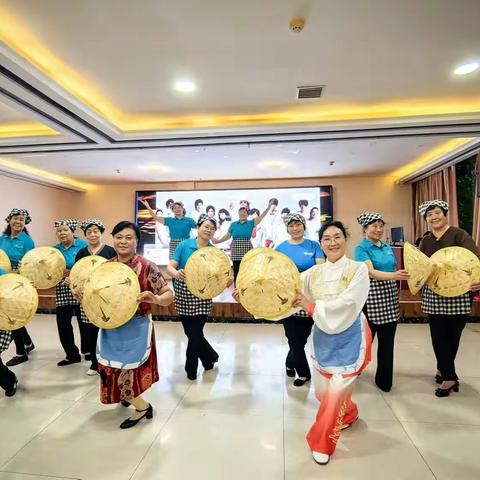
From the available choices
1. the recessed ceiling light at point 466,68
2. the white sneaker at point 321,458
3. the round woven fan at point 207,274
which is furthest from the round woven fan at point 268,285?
the recessed ceiling light at point 466,68

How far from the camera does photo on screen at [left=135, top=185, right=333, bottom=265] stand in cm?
888

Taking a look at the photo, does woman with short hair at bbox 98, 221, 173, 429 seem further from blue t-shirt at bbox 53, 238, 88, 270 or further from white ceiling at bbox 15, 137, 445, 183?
white ceiling at bbox 15, 137, 445, 183

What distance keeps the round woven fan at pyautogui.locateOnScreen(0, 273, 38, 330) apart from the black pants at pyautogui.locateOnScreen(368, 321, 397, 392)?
2.59 m

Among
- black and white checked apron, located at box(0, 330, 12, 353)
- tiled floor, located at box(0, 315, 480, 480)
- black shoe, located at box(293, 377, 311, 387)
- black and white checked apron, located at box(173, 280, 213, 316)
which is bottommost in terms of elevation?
tiled floor, located at box(0, 315, 480, 480)

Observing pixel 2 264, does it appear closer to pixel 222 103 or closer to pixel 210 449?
pixel 210 449

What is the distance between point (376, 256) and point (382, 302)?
40 cm

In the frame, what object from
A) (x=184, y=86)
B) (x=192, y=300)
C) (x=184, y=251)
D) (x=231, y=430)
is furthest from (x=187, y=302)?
(x=184, y=86)

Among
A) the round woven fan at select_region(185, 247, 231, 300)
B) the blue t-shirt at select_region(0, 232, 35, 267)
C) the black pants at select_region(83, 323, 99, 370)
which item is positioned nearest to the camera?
the round woven fan at select_region(185, 247, 231, 300)

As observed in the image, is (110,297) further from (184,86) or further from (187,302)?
(184,86)

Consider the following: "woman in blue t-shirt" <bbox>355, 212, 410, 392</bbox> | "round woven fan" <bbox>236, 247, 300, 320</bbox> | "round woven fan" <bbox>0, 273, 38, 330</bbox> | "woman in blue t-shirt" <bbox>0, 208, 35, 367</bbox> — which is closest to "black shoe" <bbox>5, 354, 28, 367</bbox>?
"woman in blue t-shirt" <bbox>0, 208, 35, 367</bbox>

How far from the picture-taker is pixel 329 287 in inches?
73.4

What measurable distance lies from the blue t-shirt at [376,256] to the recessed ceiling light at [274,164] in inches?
197

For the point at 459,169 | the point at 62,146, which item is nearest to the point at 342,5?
the point at 62,146

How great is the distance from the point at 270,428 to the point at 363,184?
26.6ft
